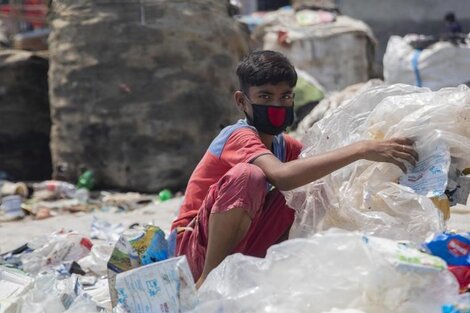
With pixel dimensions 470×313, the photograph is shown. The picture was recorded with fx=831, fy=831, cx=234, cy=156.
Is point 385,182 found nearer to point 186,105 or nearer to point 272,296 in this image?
point 272,296

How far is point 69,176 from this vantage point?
6.27m

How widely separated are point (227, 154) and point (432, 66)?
3.73 meters

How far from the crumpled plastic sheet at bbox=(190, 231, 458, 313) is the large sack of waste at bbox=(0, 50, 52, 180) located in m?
5.00

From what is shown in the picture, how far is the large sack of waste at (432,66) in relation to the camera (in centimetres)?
599

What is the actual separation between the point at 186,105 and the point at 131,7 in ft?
2.65

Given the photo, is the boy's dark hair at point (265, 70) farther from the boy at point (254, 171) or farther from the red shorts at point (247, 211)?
the red shorts at point (247, 211)

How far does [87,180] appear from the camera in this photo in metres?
6.16

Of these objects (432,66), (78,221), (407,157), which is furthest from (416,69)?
(407,157)

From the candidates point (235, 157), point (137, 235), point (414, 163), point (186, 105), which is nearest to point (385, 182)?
point (414, 163)

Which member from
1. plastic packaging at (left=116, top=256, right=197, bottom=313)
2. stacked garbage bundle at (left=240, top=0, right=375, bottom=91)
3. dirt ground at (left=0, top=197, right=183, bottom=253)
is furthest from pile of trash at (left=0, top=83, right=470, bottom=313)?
stacked garbage bundle at (left=240, top=0, right=375, bottom=91)

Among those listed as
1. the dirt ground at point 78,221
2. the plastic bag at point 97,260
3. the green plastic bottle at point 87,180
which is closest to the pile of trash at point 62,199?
the green plastic bottle at point 87,180

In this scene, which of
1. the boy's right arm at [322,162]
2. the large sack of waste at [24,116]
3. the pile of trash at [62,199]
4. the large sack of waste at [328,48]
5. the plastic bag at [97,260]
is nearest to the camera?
the boy's right arm at [322,162]

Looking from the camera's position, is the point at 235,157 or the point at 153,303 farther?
the point at 235,157

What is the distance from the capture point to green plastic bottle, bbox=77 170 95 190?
6.16 m
